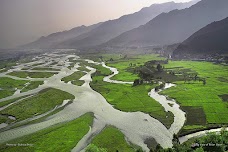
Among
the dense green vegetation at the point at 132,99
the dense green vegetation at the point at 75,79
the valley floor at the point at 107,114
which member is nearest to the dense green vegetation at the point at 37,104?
the valley floor at the point at 107,114

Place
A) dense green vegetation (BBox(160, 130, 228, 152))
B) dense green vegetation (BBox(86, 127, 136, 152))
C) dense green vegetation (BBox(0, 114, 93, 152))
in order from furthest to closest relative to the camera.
→ dense green vegetation (BBox(86, 127, 136, 152)), dense green vegetation (BBox(0, 114, 93, 152)), dense green vegetation (BBox(160, 130, 228, 152))

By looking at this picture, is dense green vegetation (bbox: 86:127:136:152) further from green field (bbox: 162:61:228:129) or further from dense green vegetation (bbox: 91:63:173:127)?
green field (bbox: 162:61:228:129)

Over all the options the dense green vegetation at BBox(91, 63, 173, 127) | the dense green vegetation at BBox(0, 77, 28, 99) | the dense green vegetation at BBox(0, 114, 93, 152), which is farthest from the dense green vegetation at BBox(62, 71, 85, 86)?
the dense green vegetation at BBox(0, 114, 93, 152)

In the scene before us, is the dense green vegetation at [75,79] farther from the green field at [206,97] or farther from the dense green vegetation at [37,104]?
the green field at [206,97]

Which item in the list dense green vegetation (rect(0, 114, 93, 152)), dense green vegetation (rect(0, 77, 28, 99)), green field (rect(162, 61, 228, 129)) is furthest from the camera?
dense green vegetation (rect(0, 77, 28, 99))

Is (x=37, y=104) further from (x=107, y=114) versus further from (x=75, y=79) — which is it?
(x=75, y=79)

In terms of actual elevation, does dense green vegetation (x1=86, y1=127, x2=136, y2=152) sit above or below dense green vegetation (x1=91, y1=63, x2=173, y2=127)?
above

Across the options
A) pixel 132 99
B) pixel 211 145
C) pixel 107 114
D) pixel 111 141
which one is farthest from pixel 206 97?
pixel 211 145
